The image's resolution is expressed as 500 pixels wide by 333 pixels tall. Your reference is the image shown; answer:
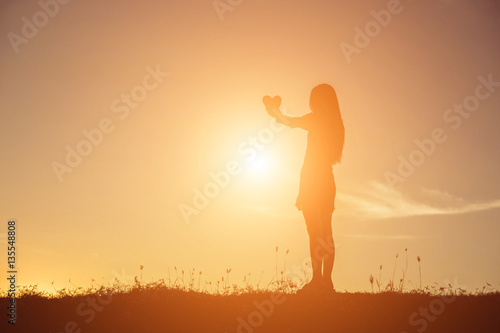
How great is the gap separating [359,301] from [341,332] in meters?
1.58

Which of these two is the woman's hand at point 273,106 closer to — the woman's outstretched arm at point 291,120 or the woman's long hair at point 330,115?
the woman's outstretched arm at point 291,120

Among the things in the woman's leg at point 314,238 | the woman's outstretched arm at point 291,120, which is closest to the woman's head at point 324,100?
the woman's outstretched arm at point 291,120

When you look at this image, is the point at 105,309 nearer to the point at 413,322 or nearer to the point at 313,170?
the point at 313,170

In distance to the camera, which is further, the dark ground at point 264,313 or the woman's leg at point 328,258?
the woman's leg at point 328,258

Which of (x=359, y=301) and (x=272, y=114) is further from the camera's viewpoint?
(x=272, y=114)

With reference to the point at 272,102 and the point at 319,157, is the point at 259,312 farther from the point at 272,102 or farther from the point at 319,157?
the point at 272,102

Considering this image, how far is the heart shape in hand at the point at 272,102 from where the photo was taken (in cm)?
1218

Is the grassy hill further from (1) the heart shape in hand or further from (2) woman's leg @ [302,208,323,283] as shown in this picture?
(1) the heart shape in hand

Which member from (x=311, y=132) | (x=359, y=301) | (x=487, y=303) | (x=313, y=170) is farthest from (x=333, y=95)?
(x=487, y=303)

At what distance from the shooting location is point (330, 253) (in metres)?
11.7

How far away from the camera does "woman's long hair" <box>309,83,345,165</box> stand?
1204cm
